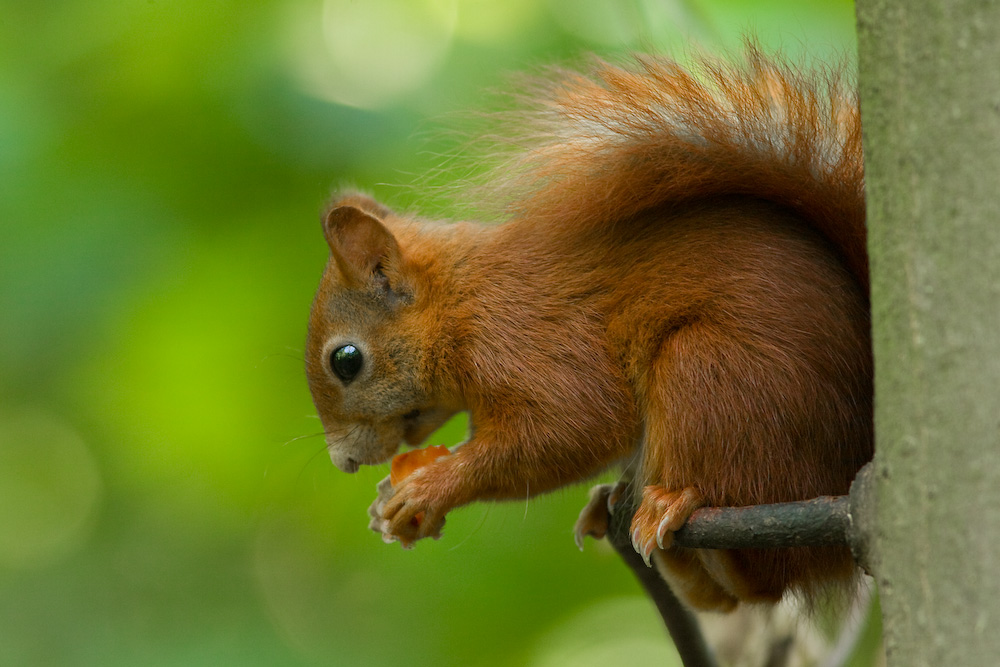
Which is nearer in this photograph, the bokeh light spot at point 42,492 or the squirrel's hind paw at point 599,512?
the squirrel's hind paw at point 599,512

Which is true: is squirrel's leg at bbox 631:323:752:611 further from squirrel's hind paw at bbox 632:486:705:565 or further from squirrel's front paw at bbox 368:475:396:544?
squirrel's front paw at bbox 368:475:396:544

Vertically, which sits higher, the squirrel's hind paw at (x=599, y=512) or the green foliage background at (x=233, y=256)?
the green foliage background at (x=233, y=256)

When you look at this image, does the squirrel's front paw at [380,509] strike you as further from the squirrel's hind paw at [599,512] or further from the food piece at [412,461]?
the squirrel's hind paw at [599,512]

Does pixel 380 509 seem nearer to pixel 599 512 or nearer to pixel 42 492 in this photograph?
pixel 599 512

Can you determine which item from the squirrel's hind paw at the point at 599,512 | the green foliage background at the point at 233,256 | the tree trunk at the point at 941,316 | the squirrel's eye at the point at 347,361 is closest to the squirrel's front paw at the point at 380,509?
the squirrel's eye at the point at 347,361

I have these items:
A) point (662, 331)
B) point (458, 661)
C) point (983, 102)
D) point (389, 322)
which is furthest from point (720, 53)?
point (458, 661)

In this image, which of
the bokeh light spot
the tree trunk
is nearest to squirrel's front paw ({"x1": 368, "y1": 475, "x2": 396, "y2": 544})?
the tree trunk

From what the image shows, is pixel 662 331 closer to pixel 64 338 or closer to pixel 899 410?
pixel 899 410
